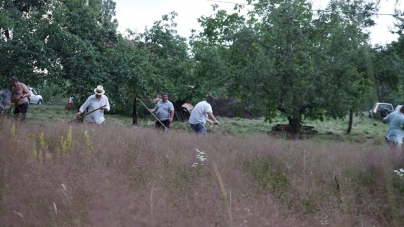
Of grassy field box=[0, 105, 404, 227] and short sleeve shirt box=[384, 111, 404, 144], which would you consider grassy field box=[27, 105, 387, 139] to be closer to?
short sleeve shirt box=[384, 111, 404, 144]

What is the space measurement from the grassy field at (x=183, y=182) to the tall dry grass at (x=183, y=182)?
1 cm

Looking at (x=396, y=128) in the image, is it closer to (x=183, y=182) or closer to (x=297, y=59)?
(x=183, y=182)

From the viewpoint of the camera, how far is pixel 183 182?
5535 millimetres

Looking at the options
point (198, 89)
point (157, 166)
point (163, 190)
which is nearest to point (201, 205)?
point (163, 190)

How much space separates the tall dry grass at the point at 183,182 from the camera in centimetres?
360

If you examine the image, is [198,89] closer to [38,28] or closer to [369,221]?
[38,28]

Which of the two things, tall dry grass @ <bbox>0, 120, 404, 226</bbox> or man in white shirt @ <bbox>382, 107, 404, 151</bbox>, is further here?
man in white shirt @ <bbox>382, 107, 404, 151</bbox>

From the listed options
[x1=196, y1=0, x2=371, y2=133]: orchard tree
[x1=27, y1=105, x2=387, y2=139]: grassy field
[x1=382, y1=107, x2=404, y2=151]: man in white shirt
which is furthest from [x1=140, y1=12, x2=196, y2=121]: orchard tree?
[x1=382, y1=107, x2=404, y2=151]: man in white shirt

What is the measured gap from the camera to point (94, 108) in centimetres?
1222

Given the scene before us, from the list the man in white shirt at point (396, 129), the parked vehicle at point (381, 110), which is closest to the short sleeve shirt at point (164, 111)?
the parked vehicle at point (381, 110)

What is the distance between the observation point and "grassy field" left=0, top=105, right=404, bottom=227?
360 centimetres

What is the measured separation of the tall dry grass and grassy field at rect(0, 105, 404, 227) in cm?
1

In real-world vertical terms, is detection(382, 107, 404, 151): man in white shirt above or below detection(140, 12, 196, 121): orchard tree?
below

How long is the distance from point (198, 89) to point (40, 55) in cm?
1167
